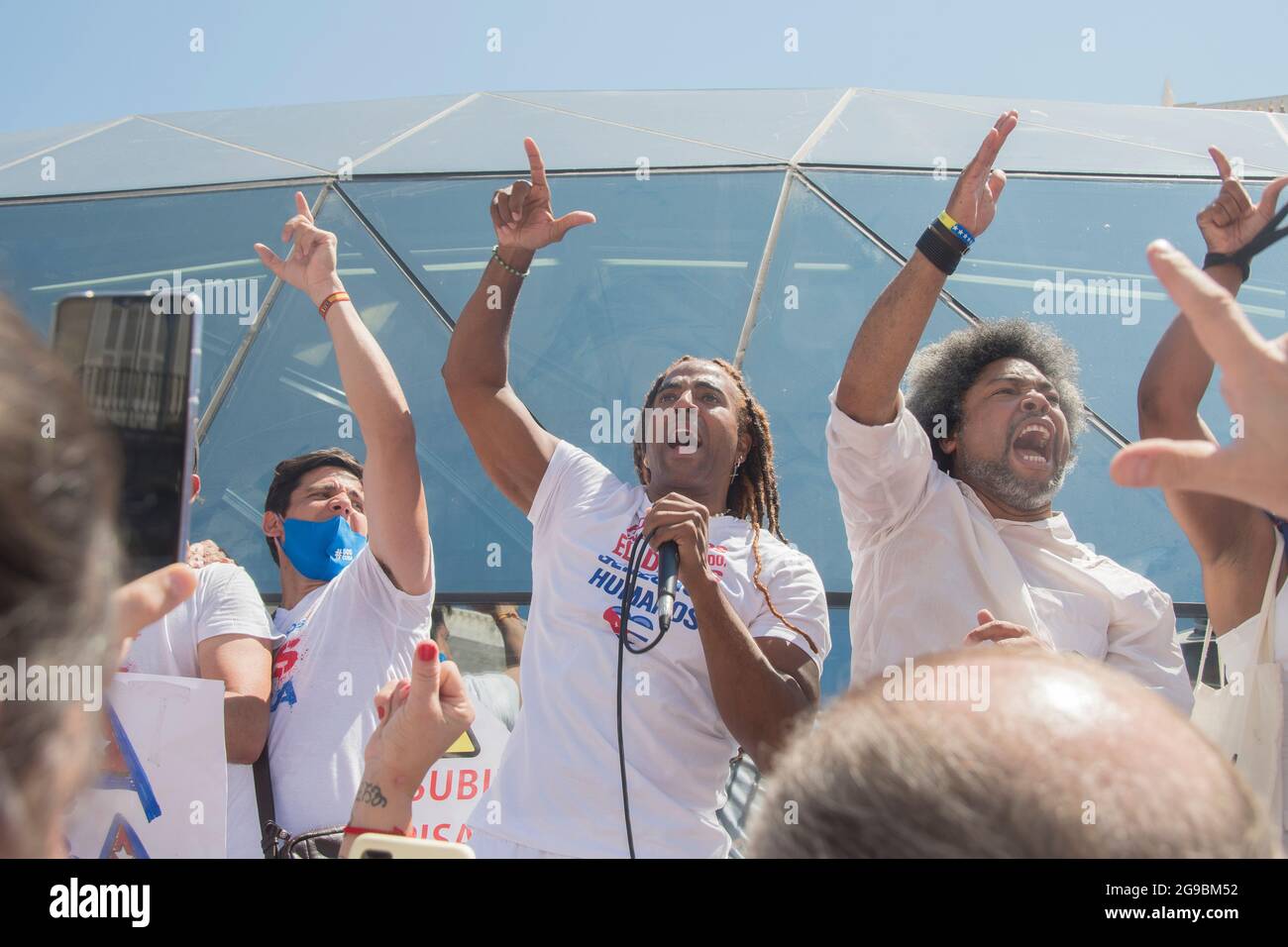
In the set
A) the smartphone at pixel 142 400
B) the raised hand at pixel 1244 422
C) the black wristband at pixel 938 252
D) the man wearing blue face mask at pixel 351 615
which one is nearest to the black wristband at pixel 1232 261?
the black wristband at pixel 938 252

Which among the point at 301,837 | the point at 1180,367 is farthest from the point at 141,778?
the point at 1180,367

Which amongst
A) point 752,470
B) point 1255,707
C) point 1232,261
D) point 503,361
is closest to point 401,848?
point 1255,707

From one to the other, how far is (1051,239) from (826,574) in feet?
6.91

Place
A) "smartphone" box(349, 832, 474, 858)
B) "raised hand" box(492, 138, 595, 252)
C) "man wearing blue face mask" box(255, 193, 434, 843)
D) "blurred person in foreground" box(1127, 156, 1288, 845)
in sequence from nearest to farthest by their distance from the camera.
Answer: "smartphone" box(349, 832, 474, 858)
"blurred person in foreground" box(1127, 156, 1288, 845)
"man wearing blue face mask" box(255, 193, 434, 843)
"raised hand" box(492, 138, 595, 252)

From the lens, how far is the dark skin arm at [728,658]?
2346 millimetres

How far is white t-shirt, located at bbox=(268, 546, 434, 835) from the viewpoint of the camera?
2596 millimetres

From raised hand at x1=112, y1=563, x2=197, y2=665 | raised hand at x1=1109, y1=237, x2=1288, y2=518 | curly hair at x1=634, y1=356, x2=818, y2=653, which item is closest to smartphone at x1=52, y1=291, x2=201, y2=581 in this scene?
raised hand at x1=112, y1=563, x2=197, y2=665

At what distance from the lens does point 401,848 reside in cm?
102

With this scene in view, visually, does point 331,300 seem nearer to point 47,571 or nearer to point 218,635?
point 218,635

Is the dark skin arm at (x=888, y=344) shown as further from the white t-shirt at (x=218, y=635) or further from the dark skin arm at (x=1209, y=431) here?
the white t-shirt at (x=218, y=635)

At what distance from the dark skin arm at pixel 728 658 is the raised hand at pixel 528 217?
928mm

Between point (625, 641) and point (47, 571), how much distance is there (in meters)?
1.92

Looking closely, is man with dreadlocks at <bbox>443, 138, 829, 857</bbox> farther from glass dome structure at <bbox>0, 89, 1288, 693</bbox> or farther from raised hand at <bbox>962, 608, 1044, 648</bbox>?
glass dome structure at <bbox>0, 89, 1288, 693</bbox>
